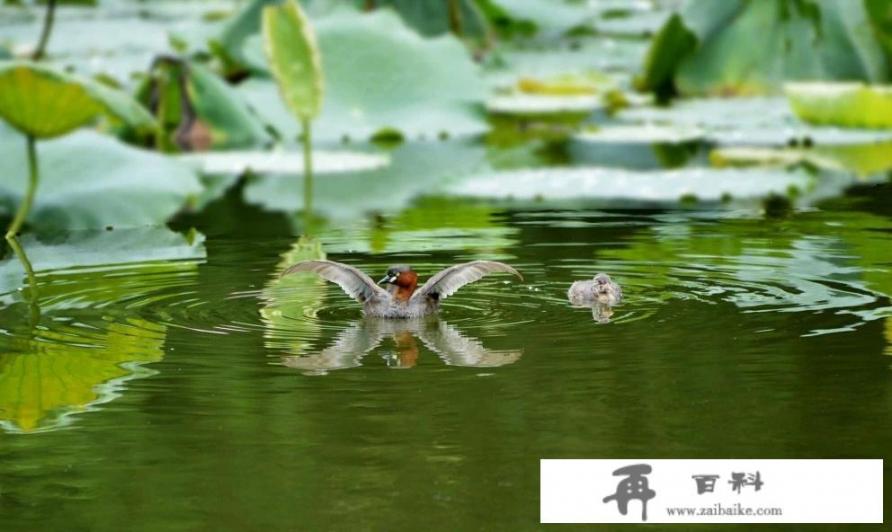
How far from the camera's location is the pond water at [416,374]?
4.30m

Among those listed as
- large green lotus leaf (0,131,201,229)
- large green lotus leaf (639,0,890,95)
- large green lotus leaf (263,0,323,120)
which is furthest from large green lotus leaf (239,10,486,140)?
large green lotus leaf (0,131,201,229)

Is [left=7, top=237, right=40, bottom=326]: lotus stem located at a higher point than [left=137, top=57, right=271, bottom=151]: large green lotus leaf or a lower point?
lower

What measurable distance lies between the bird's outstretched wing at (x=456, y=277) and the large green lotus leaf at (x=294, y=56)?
117 inches

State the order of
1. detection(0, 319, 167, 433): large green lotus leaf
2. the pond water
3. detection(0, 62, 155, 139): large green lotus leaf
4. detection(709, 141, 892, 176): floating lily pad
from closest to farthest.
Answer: the pond water, detection(0, 319, 167, 433): large green lotus leaf, detection(0, 62, 155, 139): large green lotus leaf, detection(709, 141, 892, 176): floating lily pad

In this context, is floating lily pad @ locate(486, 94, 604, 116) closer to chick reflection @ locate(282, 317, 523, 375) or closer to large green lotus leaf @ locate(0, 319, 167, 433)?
chick reflection @ locate(282, 317, 523, 375)

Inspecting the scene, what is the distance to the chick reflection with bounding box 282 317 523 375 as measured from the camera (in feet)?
18.6

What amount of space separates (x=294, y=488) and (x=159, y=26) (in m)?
14.3

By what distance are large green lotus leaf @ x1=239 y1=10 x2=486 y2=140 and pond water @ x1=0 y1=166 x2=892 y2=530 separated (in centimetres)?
364

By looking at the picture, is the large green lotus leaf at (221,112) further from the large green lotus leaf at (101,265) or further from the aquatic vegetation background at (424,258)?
the large green lotus leaf at (101,265)

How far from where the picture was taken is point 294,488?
4.27 m

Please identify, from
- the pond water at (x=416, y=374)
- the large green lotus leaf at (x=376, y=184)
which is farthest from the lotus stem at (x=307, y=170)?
the pond water at (x=416, y=374)

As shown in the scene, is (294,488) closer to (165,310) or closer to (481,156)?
(165,310)

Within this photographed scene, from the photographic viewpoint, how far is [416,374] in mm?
5504

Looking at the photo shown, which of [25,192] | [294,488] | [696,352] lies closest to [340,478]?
[294,488]
